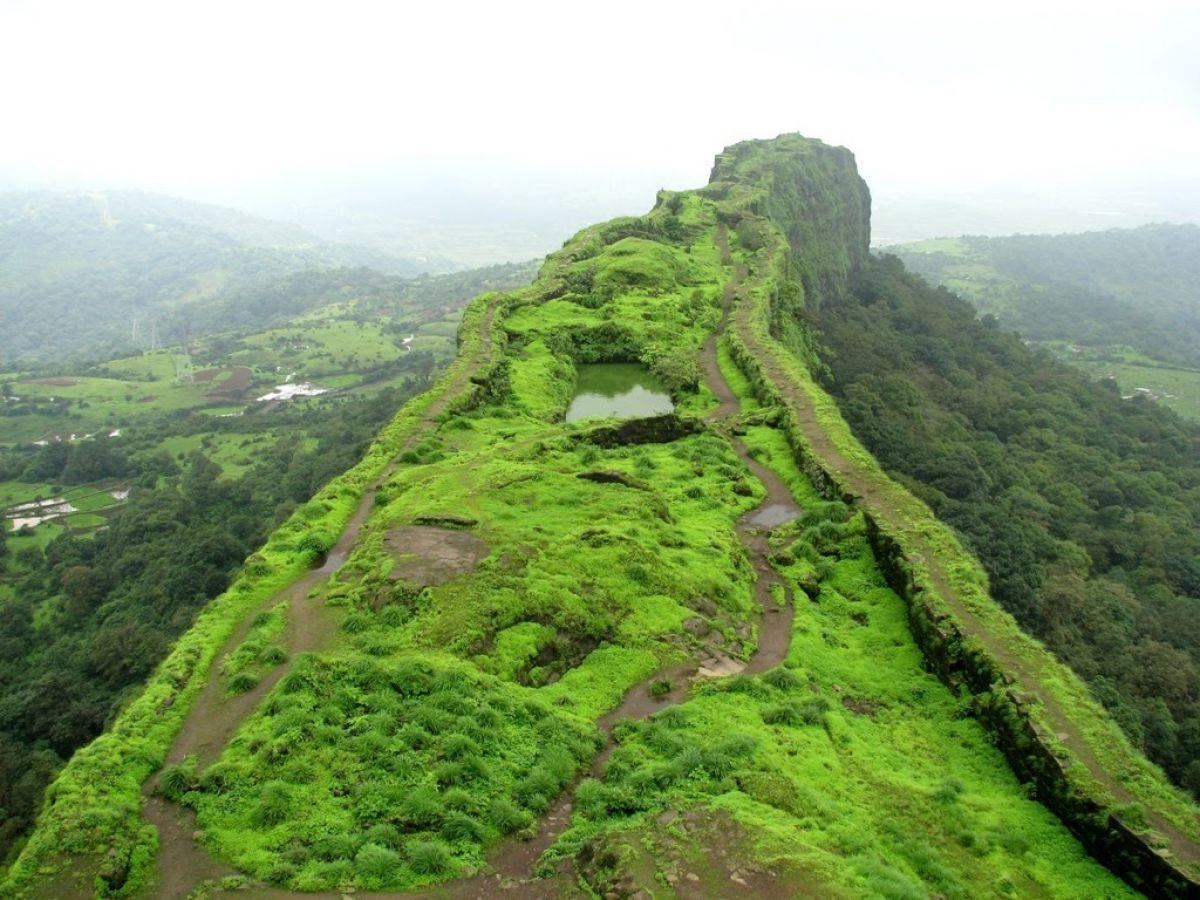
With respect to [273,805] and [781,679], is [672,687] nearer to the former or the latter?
[781,679]

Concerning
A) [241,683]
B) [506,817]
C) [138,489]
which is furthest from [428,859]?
[138,489]

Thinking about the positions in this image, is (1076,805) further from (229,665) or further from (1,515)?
(1,515)

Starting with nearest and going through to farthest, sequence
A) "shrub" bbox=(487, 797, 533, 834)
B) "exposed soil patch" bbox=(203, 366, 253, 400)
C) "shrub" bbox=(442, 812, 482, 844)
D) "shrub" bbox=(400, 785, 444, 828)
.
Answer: "shrub" bbox=(442, 812, 482, 844)
"shrub" bbox=(400, 785, 444, 828)
"shrub" bbox=(487, 797, 533, 834)
"exposed soil patch" bbox=(203, 366, 253, 400)

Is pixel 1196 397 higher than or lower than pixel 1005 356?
lower

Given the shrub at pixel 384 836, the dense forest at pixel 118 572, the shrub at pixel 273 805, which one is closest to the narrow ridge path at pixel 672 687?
the shrub at pixel 384 836

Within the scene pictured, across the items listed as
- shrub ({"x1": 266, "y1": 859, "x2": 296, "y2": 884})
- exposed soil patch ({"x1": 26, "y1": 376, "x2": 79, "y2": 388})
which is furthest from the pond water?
exposed soil patch ({"x1": 26, "y1": 376, "x2": 79, "y2": 388})

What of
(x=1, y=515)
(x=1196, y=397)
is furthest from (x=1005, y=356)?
(x=1, y=515)

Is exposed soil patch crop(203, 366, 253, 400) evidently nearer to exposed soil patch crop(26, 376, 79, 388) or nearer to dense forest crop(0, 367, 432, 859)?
exposed soil patch crop(26, 376, 79, 388)
